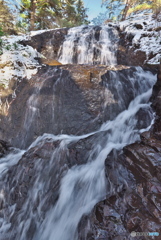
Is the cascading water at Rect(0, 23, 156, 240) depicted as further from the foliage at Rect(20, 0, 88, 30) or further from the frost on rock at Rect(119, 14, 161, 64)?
the foliage at Rect(20, 0, 88, 30)

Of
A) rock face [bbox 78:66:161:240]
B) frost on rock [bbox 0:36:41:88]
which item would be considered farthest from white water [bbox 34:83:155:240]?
frost on rock [bbox 0:36:41:88]

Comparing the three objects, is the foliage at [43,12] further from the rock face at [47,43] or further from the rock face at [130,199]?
the rock face at [130,199]

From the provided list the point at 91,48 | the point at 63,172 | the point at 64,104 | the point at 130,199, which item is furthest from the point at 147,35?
the point at 130,199

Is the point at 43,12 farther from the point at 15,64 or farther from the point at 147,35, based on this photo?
the point at 15,64

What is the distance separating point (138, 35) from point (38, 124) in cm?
740

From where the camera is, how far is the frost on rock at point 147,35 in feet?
21.2

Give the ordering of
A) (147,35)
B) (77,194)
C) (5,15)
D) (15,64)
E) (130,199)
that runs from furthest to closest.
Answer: (147,35) < (5,15) < (15,64) < (77,194) < (130,199)

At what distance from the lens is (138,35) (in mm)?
7531

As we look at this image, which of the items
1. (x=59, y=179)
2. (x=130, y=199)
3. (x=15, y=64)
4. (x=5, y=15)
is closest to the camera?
(x=130, y=199)

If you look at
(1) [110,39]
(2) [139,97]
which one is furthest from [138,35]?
(2) [139,97]

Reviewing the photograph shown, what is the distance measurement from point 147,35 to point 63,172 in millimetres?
8215

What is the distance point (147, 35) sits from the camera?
7367 millimetres

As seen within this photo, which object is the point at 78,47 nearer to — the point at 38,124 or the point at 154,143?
the point at 38,124

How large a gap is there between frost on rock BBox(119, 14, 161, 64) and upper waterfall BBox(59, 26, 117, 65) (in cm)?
100
